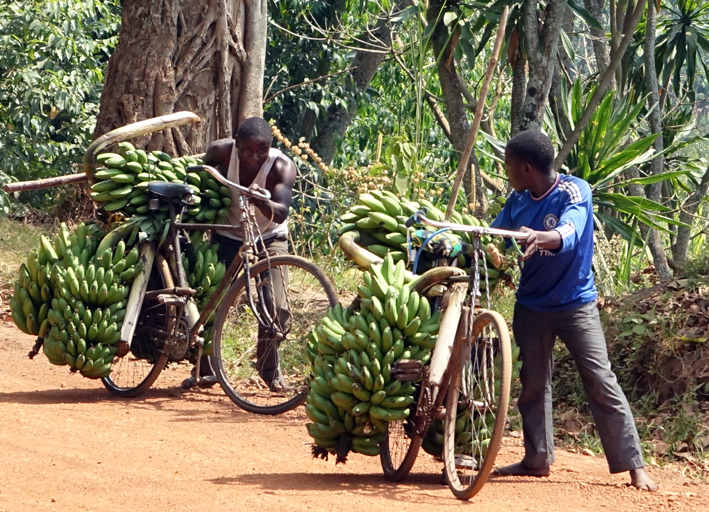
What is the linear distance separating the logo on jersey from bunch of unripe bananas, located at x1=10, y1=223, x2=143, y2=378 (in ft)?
9.86

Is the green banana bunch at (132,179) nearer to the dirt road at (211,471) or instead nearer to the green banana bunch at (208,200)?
the green banana bunch at (208,200)

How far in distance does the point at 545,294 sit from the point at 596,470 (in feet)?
4.25

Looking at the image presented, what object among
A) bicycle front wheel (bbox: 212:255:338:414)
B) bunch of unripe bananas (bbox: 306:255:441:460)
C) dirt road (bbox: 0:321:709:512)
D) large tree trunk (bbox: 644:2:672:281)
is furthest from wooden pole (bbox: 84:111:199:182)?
large tree trunk (bbox: 644:2:672:281)

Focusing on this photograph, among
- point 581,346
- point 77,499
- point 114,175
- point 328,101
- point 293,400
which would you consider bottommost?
point 77,499

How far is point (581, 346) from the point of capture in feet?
15.8

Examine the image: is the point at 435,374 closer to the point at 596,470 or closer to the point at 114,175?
the point at 596,470

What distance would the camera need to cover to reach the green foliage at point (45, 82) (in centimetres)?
1144

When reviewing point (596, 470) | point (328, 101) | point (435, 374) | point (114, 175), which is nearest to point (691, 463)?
point (596, 470)

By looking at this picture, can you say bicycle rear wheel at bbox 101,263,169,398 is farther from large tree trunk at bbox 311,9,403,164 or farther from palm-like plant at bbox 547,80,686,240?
large tree trunk at bbox 311,9,403,164

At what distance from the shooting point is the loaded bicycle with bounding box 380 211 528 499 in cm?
443

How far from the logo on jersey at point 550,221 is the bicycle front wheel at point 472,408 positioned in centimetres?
63

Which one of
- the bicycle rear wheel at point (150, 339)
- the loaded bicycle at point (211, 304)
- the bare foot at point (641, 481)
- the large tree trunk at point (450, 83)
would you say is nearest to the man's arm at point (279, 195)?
the loaded bicycle at point (211, 304)

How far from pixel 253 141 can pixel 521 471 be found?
2.77 metres

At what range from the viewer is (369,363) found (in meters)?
4.59
